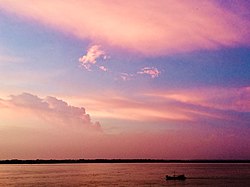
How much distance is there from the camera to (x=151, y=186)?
98688 mm

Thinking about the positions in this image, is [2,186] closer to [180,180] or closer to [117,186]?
[117,186]

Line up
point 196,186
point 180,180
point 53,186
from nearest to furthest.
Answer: point 53,186 → point 196,186 → point 180,180

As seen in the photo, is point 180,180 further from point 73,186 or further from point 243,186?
point 73,186

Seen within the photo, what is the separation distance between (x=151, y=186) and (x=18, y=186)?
34526 mm

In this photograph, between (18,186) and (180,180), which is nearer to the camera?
(18,186)

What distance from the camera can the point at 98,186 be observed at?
3780 inches

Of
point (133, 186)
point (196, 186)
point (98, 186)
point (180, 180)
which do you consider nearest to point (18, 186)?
point (98, 186)

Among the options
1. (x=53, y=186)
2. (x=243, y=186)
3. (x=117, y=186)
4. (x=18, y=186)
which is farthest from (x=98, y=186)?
(x=243, y=186)

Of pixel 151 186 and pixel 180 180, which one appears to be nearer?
pixel 151 186

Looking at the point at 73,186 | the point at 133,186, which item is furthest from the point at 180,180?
the point at 73,186

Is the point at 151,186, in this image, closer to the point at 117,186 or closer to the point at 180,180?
the point at 117,186

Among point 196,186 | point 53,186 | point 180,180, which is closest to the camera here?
point 53,186

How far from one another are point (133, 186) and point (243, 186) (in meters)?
28.6

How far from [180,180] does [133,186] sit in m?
36.0
